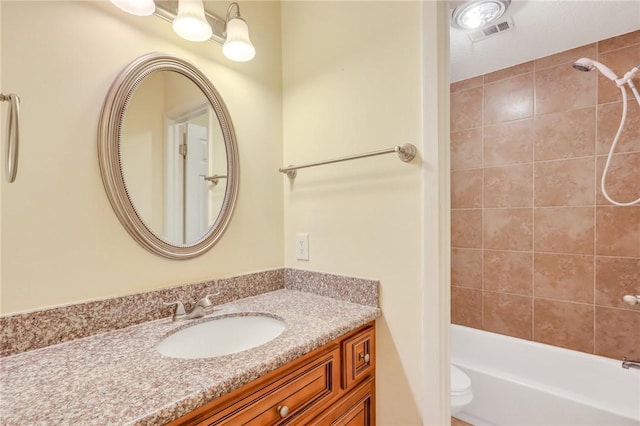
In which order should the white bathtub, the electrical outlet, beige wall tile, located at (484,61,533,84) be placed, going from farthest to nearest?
1. beige wall tile, located at (484,61,533,84)
2. the white bathtub
3. the electrical outlet

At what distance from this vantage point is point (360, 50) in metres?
1.22

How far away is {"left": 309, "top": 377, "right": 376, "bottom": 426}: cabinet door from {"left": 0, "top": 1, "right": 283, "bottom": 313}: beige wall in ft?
2.15

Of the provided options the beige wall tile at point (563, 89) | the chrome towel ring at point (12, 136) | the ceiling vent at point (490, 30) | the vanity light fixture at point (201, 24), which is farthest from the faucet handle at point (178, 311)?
the beige wall tile at point (563, 89)

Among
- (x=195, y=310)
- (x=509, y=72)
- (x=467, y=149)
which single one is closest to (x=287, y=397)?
(x=195, y=310)

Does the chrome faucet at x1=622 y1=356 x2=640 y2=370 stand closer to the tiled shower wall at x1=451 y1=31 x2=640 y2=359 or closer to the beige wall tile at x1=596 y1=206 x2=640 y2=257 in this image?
the tiled shower wall at x1=451 y1=31 x2=640 y2=359

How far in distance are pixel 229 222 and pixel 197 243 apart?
16cm

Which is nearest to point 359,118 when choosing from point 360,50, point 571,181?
point 360,50

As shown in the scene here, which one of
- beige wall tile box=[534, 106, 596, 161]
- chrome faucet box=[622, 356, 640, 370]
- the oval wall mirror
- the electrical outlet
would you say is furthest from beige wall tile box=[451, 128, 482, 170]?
the oval wall mirror

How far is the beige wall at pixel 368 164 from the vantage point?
1.08 metres

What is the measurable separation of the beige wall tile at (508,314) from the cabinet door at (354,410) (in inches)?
60.9

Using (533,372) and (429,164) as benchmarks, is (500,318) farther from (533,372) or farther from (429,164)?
(429,164)

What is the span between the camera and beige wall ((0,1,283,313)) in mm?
779

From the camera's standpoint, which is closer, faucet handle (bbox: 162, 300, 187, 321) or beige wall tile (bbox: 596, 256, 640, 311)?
faucet handle (bbox: 162, 300, 187, 321)

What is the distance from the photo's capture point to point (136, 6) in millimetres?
884
